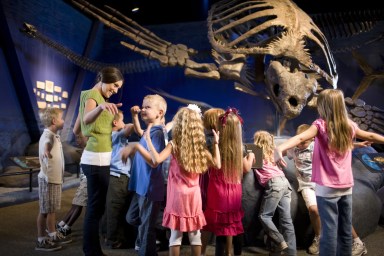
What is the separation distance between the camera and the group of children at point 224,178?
8.33 feet

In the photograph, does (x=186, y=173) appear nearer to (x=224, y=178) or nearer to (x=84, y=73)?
(x=224, y=178)

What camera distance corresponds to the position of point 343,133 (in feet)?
8.29

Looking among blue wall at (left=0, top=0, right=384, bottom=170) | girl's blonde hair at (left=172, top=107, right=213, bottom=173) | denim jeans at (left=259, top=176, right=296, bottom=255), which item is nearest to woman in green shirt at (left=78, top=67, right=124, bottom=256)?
girl's blonde hair at (left=172, top=107, right=213, bottom=173)

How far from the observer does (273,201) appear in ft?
10.8

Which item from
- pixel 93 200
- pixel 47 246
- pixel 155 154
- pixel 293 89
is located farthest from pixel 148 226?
pixel 293 89

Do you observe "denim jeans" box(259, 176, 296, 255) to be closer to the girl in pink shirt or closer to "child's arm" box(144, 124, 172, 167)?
the girl in pink shirt

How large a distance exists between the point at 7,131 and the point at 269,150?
6.60 m

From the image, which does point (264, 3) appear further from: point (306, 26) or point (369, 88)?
point (369, 88)

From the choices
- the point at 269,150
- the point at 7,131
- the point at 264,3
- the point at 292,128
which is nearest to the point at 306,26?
the point at 264,3

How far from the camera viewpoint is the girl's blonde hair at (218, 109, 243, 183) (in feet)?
9.53

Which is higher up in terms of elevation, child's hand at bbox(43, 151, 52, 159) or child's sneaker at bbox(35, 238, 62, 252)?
child's hand at bbox(43, 151, 52, 159)

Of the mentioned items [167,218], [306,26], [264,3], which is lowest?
[167,218]

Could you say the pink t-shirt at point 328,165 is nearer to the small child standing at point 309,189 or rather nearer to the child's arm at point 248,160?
the child's arm at point 248,160

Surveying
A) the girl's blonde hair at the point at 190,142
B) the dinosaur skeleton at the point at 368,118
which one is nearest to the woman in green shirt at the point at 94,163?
the girl's blonde hair at the point at 190,142
